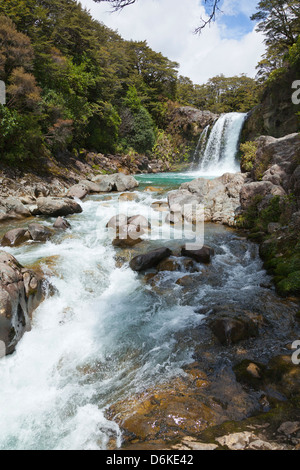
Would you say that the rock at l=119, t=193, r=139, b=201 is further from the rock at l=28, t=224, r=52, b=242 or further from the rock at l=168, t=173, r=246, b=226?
the rock at l=28, t=224, r=52, b=242

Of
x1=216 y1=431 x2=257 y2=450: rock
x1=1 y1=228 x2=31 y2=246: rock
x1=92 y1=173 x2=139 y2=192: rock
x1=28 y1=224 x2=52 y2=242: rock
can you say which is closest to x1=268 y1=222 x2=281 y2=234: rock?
x1=216 y1=431 x2=257 y2=450: rock

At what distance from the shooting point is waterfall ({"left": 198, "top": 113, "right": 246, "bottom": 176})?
2381 cm

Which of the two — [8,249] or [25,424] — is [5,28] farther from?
[25,424]

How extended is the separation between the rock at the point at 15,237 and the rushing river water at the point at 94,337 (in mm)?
476

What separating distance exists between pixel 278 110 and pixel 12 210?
757 inches

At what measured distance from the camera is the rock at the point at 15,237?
326 inches

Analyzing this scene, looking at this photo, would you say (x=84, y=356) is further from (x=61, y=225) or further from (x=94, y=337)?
(x=61, y=225)

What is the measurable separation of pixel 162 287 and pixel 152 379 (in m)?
2.93

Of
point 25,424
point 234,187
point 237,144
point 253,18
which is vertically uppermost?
point 253,18

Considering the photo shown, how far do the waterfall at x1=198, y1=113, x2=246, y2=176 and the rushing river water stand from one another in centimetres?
1685

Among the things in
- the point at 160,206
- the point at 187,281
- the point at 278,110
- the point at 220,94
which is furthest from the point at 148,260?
the point at 220,94

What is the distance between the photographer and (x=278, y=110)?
62.2 feet

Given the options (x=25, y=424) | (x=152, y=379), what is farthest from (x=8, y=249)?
(x=152, y=379)

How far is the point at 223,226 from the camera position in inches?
435
